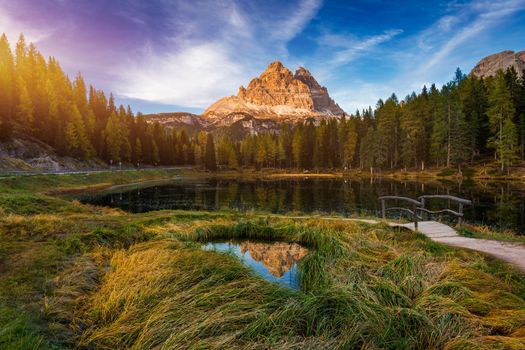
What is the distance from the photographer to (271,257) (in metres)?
11.2

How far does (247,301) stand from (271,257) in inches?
220

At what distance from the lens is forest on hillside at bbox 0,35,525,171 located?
5218cm

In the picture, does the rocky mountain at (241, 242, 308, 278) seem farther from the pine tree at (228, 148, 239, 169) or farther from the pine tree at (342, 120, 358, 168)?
the pine tree at (228, 148, 239, 169)

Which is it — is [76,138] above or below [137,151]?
above

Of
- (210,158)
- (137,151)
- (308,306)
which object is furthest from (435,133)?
(137,151)

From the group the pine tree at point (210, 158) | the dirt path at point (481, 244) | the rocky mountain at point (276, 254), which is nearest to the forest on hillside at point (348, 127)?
the pine tree at point (210, 158)

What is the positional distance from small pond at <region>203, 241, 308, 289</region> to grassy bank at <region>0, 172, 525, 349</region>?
0.70 metres

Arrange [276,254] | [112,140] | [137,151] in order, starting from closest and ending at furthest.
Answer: [276,254] → [112,140] → [137,151]

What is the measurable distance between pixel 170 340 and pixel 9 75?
247 ft

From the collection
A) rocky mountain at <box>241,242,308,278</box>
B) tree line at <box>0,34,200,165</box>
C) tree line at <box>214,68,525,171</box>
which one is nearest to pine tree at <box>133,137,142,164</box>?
tree line at <box>0,34,200,165</box>

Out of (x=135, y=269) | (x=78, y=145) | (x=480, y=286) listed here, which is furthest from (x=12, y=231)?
(x=78, y=145)

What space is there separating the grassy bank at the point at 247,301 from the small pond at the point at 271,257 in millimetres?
696

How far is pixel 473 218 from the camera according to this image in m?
20.1

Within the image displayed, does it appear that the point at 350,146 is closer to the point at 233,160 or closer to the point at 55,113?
the point at 233,160
